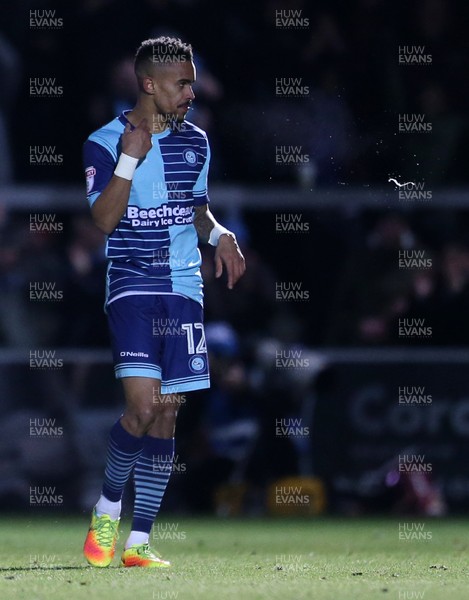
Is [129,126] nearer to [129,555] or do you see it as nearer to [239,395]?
[129,555]

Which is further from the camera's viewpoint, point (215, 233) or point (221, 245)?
point (215, 233)

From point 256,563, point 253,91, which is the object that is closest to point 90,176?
point 256,563

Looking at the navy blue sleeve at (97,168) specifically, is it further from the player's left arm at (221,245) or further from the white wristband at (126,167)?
the player's left arm at (221,245)

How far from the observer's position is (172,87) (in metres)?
6.75

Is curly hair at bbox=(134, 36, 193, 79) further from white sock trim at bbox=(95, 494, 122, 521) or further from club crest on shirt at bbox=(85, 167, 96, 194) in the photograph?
white sock trim at bbox=(95, 494, 122, 521)

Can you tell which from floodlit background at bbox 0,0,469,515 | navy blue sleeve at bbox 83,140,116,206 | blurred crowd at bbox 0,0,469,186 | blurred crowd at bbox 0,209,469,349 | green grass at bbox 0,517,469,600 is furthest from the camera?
blurred crowd at bbox 0,0,469,186

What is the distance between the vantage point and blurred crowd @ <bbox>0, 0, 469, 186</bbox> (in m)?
11.6

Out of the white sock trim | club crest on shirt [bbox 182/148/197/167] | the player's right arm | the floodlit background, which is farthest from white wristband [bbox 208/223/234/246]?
the floodlit background

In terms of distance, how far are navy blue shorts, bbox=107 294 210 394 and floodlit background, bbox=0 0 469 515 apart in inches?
149

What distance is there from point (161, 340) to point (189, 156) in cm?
87

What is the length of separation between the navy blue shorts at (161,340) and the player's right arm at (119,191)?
41cm

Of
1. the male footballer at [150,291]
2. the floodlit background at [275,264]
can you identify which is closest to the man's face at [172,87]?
the male footballer at [150,291]

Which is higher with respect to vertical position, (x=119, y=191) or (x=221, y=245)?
(x=119, y=191)

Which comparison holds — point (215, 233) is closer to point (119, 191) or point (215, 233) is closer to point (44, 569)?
point (119, 191)
